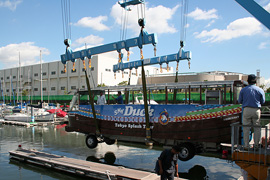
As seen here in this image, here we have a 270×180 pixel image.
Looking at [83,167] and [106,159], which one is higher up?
[83,167]

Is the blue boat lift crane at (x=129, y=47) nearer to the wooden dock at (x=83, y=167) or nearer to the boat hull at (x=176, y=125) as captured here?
the boat hull at (x=176, y=125)

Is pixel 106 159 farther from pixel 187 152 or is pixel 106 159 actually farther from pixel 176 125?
pixel 187 152

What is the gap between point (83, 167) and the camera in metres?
9.26

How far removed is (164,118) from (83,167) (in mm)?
A: 3651

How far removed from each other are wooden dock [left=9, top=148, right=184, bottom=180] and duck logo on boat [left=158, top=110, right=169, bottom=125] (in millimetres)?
2524

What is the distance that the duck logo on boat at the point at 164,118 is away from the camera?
10329 millimetres

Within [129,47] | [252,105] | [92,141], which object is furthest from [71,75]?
[252,105]

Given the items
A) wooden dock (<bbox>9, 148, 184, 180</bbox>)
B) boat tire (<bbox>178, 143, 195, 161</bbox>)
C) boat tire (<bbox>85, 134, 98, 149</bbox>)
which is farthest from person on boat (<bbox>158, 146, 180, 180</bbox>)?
boat tire (<bbox>85, 134, 98, 149</bbox>)

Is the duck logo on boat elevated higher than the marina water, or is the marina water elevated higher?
the duck logo on boat

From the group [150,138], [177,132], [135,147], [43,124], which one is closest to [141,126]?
[150,138]

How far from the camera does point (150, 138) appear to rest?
1055cm

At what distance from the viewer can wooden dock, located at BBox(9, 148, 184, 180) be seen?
810 cm

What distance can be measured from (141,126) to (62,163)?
349cm

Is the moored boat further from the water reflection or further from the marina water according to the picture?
the marina water
